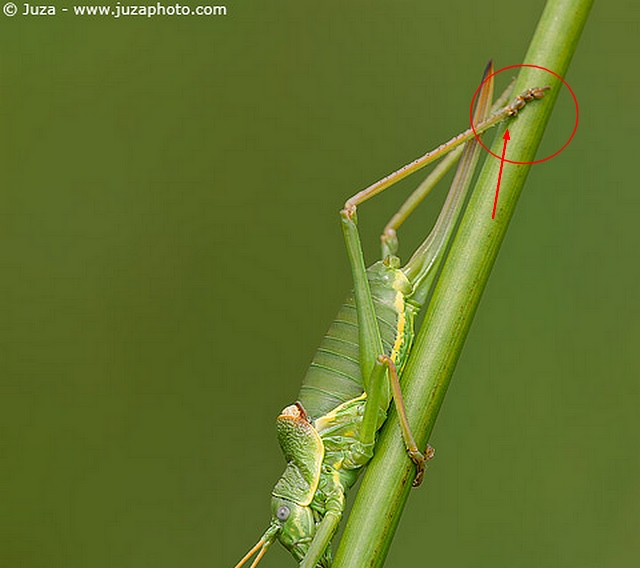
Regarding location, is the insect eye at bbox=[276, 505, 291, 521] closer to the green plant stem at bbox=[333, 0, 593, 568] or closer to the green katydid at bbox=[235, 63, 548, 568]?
the green katydid at bbox=[235, 63, 548, 568]

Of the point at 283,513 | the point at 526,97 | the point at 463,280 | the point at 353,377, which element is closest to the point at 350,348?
the point at 353,377

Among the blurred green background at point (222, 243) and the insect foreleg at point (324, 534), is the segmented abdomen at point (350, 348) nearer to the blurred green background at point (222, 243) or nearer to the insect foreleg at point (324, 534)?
the insect foreleg at point (324, 534)

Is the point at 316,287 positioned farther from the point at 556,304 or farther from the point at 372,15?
the point at 372,15

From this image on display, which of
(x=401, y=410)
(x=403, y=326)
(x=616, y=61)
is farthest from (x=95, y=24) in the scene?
(x=401, y=410)

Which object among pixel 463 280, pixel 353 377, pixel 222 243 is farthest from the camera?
pixel 222 243

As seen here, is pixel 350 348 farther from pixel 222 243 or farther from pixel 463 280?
pixel 222 243

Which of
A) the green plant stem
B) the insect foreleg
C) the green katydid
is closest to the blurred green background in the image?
the green katydid

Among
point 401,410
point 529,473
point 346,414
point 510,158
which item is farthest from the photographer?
point 529,473
